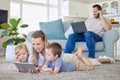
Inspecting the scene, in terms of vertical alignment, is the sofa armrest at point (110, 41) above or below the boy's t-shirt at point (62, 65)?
above

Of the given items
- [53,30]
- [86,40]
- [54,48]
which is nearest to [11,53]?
[53,30]

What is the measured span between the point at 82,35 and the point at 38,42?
1425mm

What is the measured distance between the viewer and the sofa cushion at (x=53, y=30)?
3.97 meters

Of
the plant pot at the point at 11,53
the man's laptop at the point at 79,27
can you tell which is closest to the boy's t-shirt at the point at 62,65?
the man's laptop at the point at 79,27

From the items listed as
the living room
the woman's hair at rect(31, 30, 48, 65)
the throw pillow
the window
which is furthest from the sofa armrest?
the window

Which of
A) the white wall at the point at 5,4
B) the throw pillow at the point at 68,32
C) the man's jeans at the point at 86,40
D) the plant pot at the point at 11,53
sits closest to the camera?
the man's jeans at the point at 86,40

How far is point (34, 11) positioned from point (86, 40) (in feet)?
10.6

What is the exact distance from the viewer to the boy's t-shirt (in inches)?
80.3

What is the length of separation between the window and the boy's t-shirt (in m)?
3.75

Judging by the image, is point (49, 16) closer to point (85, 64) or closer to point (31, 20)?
point (31, 20)

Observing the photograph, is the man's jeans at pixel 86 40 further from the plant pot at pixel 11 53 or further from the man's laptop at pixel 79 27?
the plant pot at pixel 11 53

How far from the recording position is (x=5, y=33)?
3.79 meters

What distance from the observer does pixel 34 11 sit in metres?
6.19

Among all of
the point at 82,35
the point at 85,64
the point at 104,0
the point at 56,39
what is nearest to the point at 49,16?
the point at 104,0
